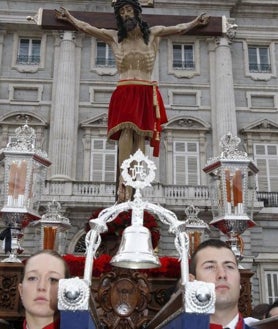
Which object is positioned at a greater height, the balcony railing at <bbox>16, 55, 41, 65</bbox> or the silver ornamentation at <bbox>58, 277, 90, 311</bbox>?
the balcony railing at <bbox>16, 55, 41, 65</bbox>

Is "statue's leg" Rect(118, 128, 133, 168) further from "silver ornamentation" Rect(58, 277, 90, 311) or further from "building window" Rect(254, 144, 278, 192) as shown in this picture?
"building window" Rect(254, 144, 278, 192)

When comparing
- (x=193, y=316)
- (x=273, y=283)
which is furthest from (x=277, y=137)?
(x=193, y=316)

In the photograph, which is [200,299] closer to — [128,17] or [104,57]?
[128,17]

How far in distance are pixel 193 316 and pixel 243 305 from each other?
2.86 meters

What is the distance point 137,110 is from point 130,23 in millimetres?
1024

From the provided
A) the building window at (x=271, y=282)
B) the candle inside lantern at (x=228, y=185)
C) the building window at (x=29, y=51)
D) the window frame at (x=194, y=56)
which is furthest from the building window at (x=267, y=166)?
the candle inside lantern at (x=228, y=185)

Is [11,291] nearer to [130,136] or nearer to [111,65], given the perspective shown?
[130,136]

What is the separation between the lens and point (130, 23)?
592cm

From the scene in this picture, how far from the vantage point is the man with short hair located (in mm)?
2660

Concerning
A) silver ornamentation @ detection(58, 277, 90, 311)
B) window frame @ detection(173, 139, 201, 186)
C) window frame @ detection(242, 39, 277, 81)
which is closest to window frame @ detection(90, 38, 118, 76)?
window frame @ detection(173, 139, 201, 186)

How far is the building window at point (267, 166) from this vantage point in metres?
21.7

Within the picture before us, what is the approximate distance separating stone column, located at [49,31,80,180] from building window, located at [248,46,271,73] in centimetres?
815

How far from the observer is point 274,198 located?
21.2 metres

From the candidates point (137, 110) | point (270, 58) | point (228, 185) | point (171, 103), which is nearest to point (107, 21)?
point (137, 110)
